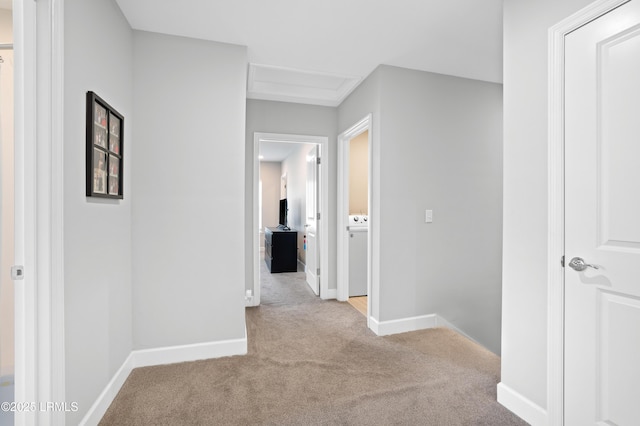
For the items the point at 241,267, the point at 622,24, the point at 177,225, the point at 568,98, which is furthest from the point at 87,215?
the point at 622,24

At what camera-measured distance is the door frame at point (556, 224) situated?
1572mm

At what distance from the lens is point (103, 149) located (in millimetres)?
1820

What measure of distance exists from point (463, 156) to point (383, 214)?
1.07m

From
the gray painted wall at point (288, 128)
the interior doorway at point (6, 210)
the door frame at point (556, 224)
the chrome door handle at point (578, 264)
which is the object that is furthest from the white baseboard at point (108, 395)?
the chrome door handle at point (578, 264)

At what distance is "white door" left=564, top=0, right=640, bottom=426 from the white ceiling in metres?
0.97

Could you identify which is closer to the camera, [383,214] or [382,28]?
[382,28]

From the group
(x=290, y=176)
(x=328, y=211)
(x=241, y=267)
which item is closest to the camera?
(x=241, y=267)

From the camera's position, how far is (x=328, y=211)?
3.99 meters

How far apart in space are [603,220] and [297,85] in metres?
3.01

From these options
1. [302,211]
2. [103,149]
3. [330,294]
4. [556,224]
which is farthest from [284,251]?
[556,224]

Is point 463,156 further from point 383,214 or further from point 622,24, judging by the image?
point 622,24

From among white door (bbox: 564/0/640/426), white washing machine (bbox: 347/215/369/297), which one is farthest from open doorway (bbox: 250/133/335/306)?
white door (bbox: 564/0/640/426)

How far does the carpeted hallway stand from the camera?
178cm

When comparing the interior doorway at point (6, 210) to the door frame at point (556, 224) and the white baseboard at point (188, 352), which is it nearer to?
the white baseboard at point (188, 352)
